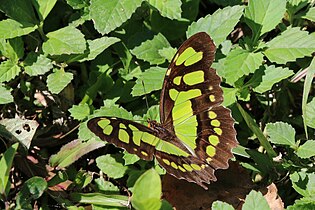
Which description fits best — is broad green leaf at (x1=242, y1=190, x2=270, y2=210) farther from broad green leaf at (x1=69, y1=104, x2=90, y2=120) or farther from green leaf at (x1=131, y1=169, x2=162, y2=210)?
broad green leaf at (x1=69, y1=104, x2=90, y2=120)

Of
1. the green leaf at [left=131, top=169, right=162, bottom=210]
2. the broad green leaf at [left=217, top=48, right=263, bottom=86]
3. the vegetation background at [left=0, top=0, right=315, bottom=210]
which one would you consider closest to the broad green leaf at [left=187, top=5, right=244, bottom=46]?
the vegetation background at [left=0, top=0, right=315, bottom=210]

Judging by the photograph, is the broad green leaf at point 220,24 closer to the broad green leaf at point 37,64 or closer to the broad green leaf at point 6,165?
the broad green leaf at point 37,64

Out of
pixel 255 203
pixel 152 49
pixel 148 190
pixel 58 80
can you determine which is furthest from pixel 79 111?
pixel 148 190

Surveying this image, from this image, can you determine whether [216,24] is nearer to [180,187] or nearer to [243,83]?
[243,83]

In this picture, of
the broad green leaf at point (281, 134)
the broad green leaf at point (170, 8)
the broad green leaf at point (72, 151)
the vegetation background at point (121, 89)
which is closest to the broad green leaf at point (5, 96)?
the vegetation background at point (121, 89)

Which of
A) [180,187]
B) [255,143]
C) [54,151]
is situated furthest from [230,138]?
[54,151]
